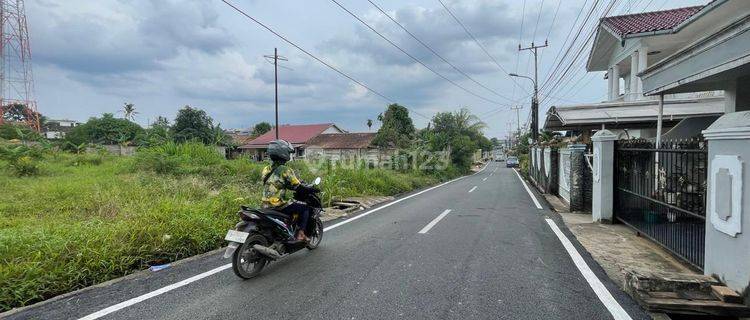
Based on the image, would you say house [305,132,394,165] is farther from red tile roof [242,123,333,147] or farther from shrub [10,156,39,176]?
shrub [10,156,39,176]

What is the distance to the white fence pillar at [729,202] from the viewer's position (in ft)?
11.4

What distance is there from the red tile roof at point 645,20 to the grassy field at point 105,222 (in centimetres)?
1275

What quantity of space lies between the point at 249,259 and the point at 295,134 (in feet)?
155

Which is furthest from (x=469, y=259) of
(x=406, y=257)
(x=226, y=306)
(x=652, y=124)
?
(x=652, y=124)

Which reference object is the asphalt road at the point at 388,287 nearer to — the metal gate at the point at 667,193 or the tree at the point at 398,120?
the metal gate at the point at 667,193

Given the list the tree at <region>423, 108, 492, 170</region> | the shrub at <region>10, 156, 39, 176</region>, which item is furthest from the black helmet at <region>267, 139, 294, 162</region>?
the tree at <region>423, 108, 492, 170</region>

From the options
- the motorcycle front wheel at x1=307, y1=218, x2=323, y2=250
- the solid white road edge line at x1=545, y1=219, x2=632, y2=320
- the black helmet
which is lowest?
the solid white road edge line at x1=545, y1=219, x2=632, y2=320

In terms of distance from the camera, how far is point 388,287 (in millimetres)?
4379

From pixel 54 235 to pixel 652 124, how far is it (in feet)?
56.5

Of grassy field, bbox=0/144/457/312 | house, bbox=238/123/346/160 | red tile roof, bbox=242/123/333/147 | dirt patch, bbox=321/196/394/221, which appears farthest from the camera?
red tile roof, bbox=242/123/333/147

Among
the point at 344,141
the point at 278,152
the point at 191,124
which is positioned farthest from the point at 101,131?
the point at 278,152

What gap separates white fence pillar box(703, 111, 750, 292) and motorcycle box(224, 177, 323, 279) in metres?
4.87

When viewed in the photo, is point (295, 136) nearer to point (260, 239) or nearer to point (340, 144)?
point (340, 144)

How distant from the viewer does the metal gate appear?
4.77 meters
